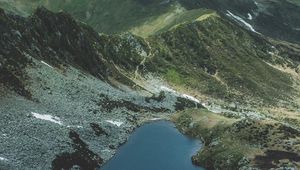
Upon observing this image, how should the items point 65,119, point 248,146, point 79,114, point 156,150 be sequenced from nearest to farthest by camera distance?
point 248,146
point 65,119
point 79,114
point 156,150

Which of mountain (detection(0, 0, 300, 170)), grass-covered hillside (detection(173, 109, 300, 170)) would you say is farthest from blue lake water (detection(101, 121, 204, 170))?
grass-covered hillside (detection(173, 109, 300, 170))

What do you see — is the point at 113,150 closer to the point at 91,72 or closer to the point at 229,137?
the point at 229,137

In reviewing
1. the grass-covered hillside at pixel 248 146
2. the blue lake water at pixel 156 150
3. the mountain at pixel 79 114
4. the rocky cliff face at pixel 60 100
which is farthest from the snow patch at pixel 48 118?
the grass-covered hillside at pixel 248 146

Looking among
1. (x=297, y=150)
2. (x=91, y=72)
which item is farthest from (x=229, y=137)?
(x=91, y=72)

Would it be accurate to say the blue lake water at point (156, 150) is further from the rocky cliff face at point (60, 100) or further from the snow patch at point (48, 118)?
the snow patch at point (48, 118)

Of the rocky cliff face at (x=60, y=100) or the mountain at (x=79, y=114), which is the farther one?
the mountain at (x=79, y=114)

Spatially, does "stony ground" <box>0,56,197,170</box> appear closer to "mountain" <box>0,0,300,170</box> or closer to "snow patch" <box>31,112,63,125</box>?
"snow patch" <box>31,112,63,125</box>

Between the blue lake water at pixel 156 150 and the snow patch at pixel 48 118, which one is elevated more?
the snow patch at pixel 48 118

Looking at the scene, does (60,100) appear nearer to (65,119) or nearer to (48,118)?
(65,119)

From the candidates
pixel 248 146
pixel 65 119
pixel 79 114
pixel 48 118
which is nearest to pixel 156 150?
pixel 79 114
